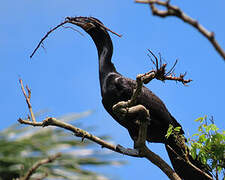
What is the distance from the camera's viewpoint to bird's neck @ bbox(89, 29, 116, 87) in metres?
5.66

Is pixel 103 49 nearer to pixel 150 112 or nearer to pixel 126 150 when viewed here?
pixel 150 112

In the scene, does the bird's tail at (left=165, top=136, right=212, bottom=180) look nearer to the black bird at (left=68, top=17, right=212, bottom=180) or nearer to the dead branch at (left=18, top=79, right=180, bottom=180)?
the black bird at (left=68, top=17, right=212, bottom=180)

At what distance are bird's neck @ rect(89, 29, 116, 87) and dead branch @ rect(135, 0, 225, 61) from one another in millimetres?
3520

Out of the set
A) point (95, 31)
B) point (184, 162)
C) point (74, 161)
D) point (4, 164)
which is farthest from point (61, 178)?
point (95, 31)

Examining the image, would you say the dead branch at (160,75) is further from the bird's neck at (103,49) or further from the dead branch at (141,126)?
the bird's neck at (103,49)

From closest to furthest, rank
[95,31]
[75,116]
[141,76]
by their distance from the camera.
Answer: [75,116]
[141,76]
[95,31]

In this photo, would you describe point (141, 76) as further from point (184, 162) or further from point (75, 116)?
point (184, 162)

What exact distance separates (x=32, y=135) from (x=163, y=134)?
242 centimetres

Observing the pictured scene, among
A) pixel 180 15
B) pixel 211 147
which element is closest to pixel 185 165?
pixel 211 147

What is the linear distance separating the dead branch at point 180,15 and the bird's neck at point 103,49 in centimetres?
352

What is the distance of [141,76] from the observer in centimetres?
385

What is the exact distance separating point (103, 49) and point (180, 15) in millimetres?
3769

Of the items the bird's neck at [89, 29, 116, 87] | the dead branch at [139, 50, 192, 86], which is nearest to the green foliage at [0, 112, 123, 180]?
the dead branch at [139, 50, 192, 86]

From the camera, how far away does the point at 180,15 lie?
6.68 ft
